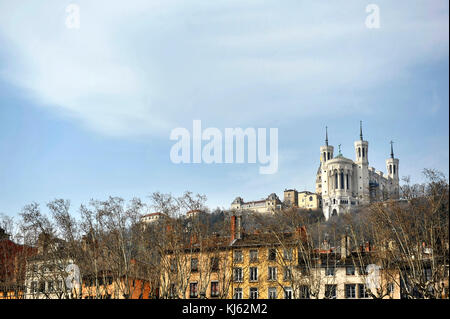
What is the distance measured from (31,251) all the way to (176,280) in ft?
48.5

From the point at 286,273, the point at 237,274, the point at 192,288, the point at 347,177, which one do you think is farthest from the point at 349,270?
the point at 347,177

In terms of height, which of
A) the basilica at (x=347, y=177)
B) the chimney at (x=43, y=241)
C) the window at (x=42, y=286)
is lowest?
the window at (x=42, y=286)

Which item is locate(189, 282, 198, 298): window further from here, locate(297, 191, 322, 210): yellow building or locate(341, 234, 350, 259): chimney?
locate(297, 191, 322, 210): yellow building

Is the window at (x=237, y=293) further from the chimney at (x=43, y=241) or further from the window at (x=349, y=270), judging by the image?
the chimney at (x=43, y=241)

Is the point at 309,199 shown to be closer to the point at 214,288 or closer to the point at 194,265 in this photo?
the point at 214,288

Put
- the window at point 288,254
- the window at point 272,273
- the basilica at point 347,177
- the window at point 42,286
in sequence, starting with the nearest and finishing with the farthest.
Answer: the window at point 288,254
the window at point 42,286
the window at point 272,273
the basilica at point 347,177

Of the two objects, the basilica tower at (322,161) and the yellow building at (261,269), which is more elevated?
Answer: the basilica tower at (322,161)

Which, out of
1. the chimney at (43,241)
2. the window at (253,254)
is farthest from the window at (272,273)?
the chimney at (43,241)

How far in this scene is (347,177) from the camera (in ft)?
581

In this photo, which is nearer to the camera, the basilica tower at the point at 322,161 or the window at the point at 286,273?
the window at the point at 286,273

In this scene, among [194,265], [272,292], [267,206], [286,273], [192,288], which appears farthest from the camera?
[267,206]

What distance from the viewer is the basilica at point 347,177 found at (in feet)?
556

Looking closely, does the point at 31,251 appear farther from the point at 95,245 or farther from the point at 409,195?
the point at 409,195
